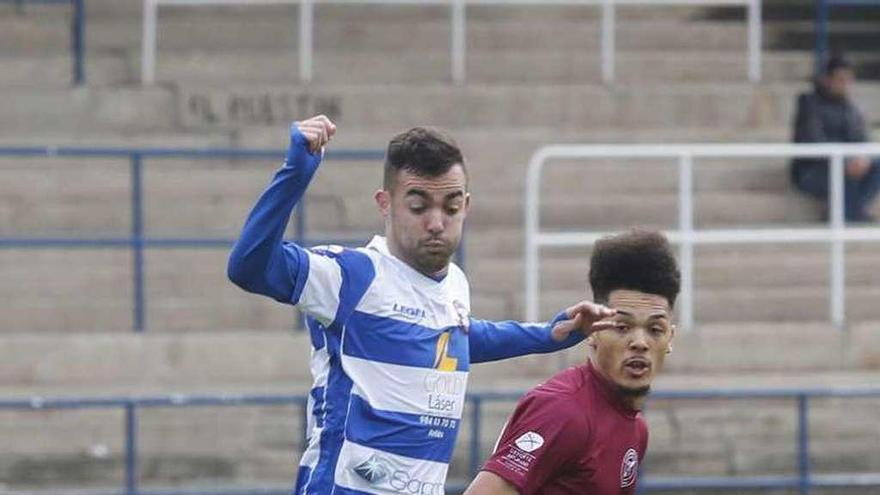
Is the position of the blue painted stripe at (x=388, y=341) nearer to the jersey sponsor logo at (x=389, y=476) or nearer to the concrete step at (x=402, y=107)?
the jersey sponsor logo at (x=389, y=476)

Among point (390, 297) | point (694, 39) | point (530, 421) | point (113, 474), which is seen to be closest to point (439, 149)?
point (390, 297)

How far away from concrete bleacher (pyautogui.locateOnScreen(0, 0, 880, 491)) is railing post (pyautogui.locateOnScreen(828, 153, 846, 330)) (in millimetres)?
153

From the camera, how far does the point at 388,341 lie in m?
6.16

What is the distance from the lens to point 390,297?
20.2ft

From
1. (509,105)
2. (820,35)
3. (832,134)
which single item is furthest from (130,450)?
(820,35)

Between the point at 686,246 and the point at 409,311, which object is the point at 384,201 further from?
the point at 686,246

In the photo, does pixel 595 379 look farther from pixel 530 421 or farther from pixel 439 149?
pixel 439 149

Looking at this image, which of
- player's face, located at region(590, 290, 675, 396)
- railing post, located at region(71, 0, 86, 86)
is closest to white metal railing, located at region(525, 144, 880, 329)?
railing post, located at region(71, 0, 86, 86)

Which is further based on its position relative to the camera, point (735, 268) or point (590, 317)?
point (735, 268)

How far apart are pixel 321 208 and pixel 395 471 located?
784cm

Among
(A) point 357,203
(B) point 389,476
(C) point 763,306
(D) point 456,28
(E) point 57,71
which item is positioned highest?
(D) point 456,28

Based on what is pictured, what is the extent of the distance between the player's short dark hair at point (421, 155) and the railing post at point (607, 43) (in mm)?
9353

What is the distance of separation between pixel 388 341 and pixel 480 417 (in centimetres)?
544

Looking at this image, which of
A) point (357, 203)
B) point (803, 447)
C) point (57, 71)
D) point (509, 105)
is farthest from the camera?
point (57, 71)
